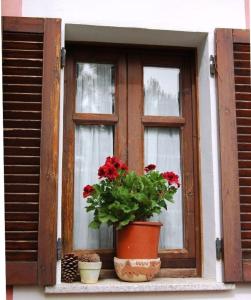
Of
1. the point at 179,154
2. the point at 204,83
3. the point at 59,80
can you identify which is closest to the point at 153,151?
the point at 179,154

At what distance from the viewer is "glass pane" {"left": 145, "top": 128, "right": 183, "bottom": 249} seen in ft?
9.42

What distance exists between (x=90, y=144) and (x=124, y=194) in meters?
0.47

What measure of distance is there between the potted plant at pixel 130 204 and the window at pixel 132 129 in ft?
0.72

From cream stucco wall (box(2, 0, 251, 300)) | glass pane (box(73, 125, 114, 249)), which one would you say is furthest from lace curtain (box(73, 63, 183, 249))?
cream stucco wall (box(2, 0, 251, 300))

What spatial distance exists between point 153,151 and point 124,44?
60 cm

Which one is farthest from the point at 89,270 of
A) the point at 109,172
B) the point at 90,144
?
the point at 90,144

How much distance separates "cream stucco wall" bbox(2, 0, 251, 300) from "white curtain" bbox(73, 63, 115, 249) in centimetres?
22

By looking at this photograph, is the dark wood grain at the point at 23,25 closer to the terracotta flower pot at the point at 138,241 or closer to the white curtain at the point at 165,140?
the white curtain at the point at 165,140

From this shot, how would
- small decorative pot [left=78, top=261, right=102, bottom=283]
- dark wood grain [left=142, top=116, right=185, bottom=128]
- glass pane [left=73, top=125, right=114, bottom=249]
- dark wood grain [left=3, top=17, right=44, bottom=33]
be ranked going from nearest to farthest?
small decorative pot [left=78, top=261, right=102, bottom=283]
dark wood grain [left=3, top=17, right=44, bottom=33]
glass pane [left=73, top=125, right=114, bottom=249]
dark wood grain [left=142, top=116, right=185, bottom=128]

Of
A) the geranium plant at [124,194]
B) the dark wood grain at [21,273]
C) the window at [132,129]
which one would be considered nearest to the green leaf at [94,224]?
the geranium plant at [124,194]

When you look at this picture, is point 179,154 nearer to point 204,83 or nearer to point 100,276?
point 204,83

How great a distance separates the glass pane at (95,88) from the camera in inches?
116

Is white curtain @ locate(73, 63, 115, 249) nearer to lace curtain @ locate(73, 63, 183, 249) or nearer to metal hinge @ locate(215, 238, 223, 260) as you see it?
lace curtain @ locate(73, 63, 183, 249)

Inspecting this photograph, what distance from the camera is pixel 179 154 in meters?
2.96
